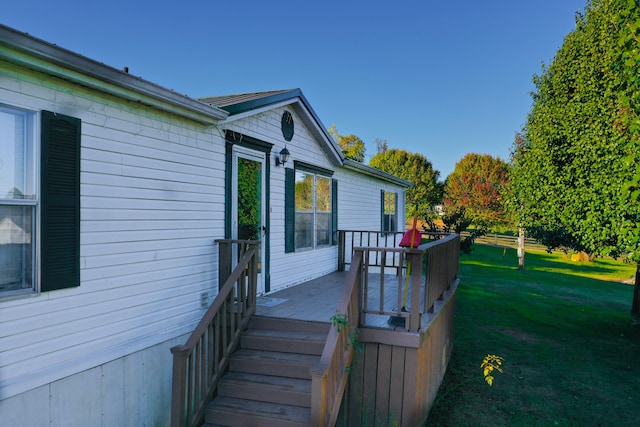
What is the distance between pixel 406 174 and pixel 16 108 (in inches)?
1256

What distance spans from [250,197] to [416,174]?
2913 cm

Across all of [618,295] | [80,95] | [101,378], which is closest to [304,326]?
[101,378]

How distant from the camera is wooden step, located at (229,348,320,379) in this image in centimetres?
397

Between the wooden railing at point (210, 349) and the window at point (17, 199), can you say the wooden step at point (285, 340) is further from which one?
the window at point (17, 199)

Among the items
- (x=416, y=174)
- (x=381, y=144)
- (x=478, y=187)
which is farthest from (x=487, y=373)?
(x=381, y=144)

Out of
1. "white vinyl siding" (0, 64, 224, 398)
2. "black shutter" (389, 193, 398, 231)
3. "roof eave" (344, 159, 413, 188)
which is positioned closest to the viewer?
"white vinyl siding" (0, 64, 224, 398)

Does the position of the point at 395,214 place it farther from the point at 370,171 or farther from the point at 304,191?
the point at 304,191

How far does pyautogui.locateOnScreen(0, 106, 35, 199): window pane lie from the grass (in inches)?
194

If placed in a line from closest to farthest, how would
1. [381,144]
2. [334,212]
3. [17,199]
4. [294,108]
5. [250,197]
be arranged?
1. [17,199]
2. [250,197]
3. [294,108]
4. [334,212]
5. [381,144]

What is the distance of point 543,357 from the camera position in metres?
7.15

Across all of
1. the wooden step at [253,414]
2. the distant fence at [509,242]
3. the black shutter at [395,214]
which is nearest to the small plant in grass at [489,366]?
the wooden step at [253,414]

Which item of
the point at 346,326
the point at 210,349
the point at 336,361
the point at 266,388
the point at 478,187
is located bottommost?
the point at 266,388

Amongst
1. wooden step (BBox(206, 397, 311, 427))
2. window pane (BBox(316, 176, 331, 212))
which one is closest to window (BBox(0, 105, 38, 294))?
wooden step (BBox(206, 397, 311, 427))

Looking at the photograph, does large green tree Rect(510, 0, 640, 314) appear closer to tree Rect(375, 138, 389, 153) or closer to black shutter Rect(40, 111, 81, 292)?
black shutter Rect(40, 111, 81, 292)
